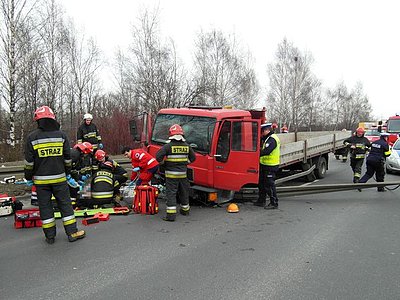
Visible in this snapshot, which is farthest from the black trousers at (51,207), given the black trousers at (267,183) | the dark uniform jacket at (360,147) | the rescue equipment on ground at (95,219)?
the dark uniform jacket at (360,147)

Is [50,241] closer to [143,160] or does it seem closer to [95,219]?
[95,219]

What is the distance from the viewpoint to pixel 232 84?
24.4m

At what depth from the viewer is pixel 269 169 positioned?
6.32 m

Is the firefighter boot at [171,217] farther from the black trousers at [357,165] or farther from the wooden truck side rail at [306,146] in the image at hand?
the black trousers at [357,165]

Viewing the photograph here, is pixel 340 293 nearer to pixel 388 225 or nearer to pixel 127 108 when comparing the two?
pixel 388 225

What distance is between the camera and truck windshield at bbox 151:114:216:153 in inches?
237

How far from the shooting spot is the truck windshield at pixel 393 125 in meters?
17.2

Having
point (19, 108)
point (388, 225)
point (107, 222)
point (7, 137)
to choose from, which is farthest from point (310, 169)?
point (19, 108)

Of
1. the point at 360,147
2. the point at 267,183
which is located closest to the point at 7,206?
the point at 267,183

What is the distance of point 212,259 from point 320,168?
7277 mm

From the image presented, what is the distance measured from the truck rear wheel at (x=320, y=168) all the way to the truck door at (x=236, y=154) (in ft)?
15.1

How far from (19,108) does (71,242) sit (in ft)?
53.5

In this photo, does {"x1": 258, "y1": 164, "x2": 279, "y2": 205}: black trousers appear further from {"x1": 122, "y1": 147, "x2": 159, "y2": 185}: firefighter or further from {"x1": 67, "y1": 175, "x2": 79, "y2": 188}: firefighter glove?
{"x1": 67, "y1": 175, "x2": 79, "y2": 188}: firefighter glove

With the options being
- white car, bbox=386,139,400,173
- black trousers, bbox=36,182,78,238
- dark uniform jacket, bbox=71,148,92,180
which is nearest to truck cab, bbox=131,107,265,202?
dark uniform jacket, bbox=71,148,92,180
